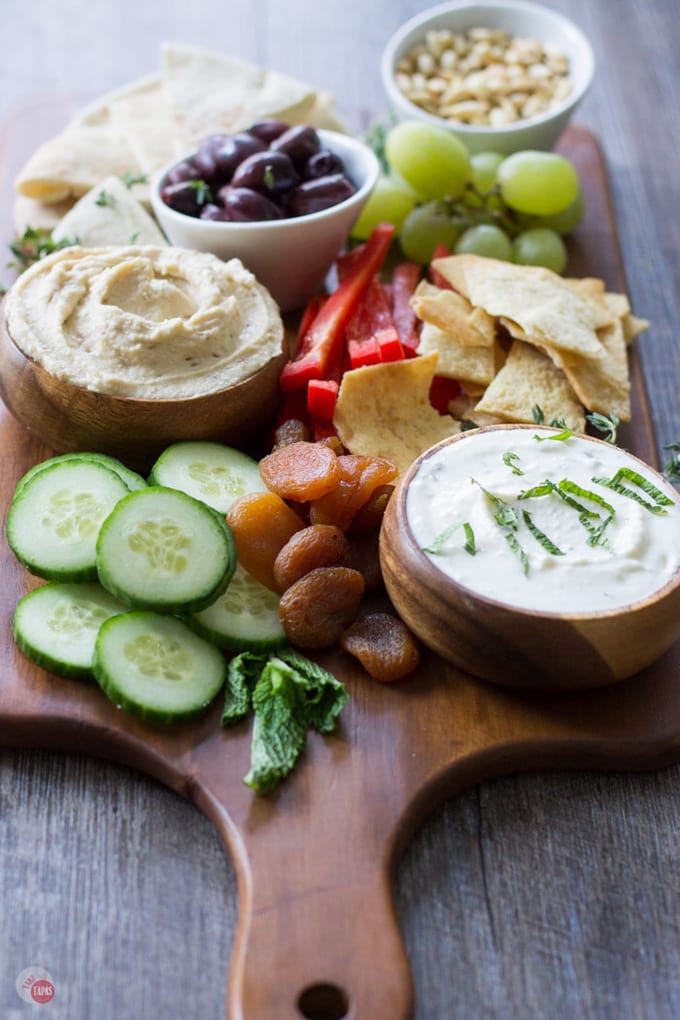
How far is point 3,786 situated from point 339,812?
0.68 meters

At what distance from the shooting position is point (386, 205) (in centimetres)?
336

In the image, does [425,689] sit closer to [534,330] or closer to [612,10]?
[534,330]

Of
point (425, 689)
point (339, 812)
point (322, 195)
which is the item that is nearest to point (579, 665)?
point (425, 689)

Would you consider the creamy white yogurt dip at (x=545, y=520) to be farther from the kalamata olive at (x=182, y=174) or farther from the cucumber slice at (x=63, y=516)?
the kalamata olive at (x=182, y=174)

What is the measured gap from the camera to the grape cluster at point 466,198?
3232mm

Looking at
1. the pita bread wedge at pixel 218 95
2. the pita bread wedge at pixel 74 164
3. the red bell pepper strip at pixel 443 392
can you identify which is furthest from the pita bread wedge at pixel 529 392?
the pita bread wedge at pixel 74 164

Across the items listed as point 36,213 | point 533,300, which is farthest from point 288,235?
point 36,213

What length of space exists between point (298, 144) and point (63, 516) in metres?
1.35

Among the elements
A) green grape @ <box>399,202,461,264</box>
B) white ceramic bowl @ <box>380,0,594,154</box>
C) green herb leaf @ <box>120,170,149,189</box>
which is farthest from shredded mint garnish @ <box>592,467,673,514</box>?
green herb leaf @ <box>120,170,149,189</box>

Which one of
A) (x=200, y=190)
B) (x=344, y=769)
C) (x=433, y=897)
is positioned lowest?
(x=433, y=897)

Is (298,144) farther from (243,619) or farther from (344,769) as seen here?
(344,769)

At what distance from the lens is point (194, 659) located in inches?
84.8

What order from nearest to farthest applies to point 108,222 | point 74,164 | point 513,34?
1. point 108,222
2. point 74,164
3. point 513,34

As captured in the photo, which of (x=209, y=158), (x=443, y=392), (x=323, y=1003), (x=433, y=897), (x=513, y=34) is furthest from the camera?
(x=513, y=34)
